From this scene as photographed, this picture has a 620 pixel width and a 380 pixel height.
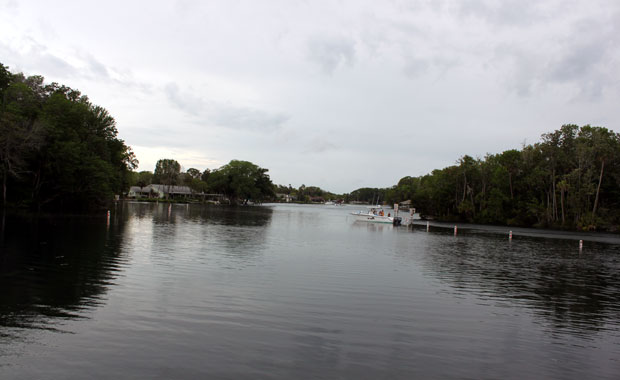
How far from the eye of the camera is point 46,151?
153ft

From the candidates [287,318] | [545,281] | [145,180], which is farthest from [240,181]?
[287,318]

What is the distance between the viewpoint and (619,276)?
22.4 m

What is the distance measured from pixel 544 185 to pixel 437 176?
24490 millimetres

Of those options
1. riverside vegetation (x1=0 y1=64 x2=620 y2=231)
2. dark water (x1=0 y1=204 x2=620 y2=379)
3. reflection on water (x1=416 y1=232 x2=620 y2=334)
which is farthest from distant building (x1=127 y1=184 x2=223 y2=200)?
reflection on water (x1=416 y1=232 x2=620 y2=334)

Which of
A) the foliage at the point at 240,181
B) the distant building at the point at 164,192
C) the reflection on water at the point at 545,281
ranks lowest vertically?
the reflection on water at the point at 545,281

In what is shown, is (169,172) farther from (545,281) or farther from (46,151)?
(545,281)

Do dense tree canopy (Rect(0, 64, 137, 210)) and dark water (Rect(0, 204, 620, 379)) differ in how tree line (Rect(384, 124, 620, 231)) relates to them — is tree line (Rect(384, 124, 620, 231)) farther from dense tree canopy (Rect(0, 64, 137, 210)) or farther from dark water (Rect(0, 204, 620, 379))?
dense tree canopy (Rect(0, 64, 137, 210))

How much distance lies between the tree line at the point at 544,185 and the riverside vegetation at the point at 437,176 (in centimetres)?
20

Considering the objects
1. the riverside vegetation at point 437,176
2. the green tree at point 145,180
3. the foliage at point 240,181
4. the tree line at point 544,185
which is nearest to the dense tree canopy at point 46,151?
the riverside vegetation at point 437,176

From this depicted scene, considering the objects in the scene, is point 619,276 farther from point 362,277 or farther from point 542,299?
point 362,277

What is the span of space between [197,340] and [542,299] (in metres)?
13.7

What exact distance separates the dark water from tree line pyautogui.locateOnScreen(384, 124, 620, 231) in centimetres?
5811

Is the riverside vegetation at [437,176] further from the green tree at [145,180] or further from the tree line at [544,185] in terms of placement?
the green tree at [145,180]

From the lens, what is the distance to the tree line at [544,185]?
227ft
